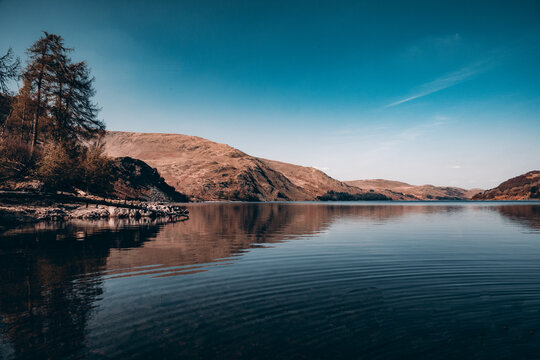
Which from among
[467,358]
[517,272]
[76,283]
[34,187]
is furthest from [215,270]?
[34,187]

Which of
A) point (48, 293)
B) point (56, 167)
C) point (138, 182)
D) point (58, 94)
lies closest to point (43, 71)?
point (58, 94)

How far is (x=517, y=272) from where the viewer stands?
16.4 metres

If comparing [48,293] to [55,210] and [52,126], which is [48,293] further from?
[52,126]

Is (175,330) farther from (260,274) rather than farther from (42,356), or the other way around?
(260,274)

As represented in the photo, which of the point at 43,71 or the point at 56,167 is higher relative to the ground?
the point at 43,71

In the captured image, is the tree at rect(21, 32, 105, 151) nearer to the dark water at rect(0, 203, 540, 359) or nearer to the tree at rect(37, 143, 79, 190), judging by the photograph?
the tree at rect(37, 143, 79, 190)

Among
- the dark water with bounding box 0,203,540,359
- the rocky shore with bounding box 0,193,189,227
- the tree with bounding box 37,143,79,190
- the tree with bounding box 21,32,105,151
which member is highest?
the tree with bounding box 21,32,105,151

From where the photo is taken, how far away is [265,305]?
35.9 ft

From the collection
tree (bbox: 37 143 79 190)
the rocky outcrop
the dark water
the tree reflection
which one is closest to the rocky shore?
tree (bbox: 37 143 79 190)

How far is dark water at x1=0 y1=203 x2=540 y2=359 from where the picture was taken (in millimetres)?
7629

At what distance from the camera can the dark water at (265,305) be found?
7.63 m

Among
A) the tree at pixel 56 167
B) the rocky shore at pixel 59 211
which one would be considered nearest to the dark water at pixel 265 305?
the rocky shore at pixel 59 211

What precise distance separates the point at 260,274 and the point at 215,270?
279cm

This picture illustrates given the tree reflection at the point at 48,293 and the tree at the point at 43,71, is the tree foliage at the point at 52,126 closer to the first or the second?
the tree at the point at 43,71
